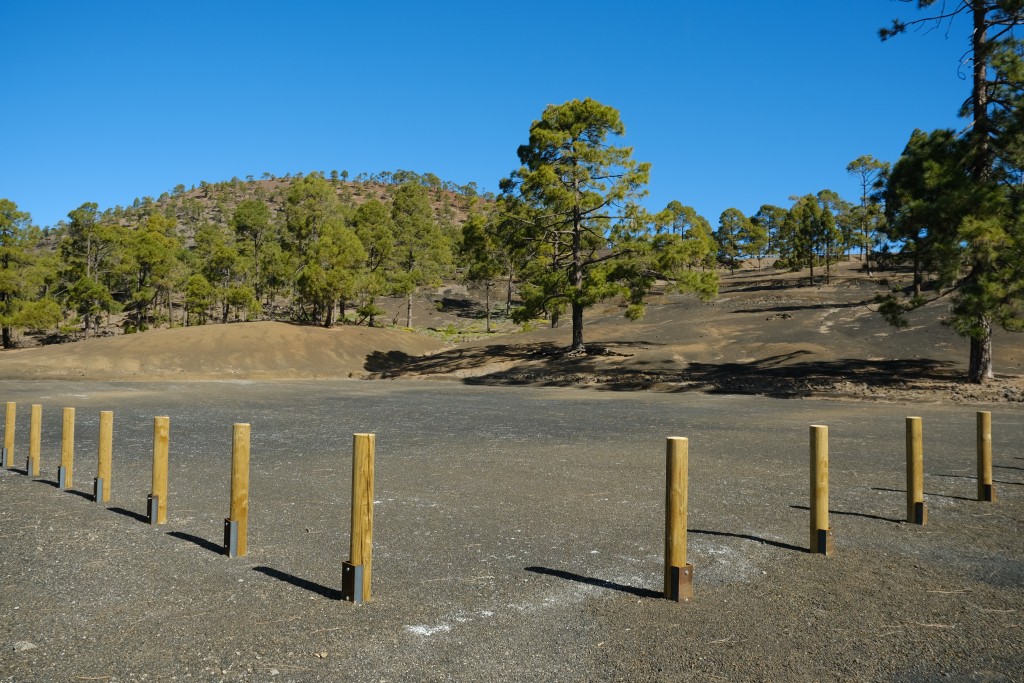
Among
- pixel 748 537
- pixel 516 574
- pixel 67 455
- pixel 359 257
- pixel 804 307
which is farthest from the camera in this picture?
pixel 359 257

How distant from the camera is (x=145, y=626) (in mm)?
4582

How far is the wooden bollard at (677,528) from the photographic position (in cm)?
509

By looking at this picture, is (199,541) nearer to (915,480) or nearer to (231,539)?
(231,539)

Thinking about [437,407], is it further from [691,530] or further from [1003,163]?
[1003,163]

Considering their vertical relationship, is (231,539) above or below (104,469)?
below

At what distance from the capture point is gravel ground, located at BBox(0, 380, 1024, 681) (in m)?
4.13

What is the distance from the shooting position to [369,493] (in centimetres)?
521

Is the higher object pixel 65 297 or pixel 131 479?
pixel 65 297

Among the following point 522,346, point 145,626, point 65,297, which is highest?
point 65,297

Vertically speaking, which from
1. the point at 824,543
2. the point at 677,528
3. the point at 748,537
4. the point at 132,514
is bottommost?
the point at 132,514

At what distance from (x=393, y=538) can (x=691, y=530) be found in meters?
2.97

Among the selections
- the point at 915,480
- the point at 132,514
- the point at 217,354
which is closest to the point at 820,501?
the point at 915,480

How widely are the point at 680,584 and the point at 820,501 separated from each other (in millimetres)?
1965

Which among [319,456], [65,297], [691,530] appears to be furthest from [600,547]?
[65,297]
